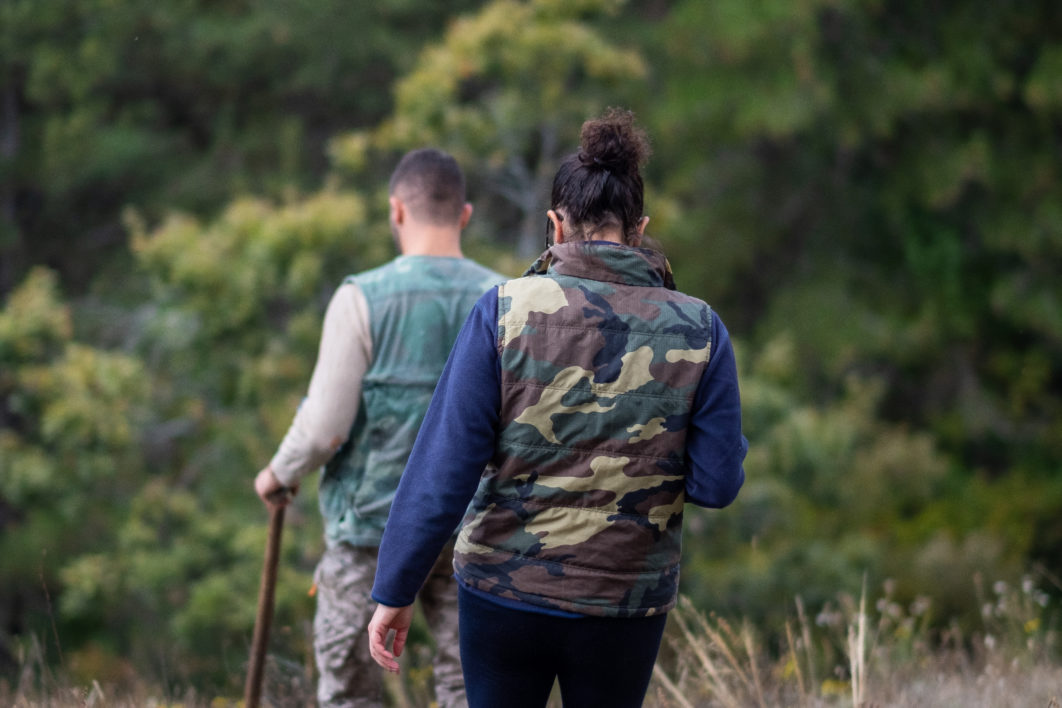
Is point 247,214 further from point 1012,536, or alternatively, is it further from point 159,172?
point 1012,536

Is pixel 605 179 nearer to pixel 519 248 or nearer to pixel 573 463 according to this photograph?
pixel 573 463

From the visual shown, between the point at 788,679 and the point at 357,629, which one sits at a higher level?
the point at 357,629

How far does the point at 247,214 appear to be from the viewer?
8203 millimetres

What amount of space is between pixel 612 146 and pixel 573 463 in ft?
1.77

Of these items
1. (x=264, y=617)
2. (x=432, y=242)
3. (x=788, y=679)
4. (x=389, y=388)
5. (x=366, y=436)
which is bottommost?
(x=788, y=679)

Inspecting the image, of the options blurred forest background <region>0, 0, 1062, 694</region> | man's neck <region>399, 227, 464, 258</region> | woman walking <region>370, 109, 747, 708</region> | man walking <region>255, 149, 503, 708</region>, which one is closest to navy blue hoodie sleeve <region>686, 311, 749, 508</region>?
woman walking <region>370, 109, 747, 708</region>

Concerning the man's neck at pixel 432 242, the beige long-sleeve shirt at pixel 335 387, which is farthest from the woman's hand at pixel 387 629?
the man's neck at pixel 432 242

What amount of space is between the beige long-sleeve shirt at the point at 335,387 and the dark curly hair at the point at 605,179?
91 centimetres

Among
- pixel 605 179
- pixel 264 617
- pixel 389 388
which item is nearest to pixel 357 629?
pixel 264 617

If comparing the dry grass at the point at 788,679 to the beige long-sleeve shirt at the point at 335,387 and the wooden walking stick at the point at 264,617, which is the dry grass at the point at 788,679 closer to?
the wooden walking stick at the point at 264,617

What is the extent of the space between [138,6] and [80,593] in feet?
22.9

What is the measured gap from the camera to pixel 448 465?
1.73 meters

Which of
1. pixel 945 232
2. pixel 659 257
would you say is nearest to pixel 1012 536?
pixel 945 232

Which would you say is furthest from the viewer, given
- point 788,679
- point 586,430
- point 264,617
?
point 788,679
